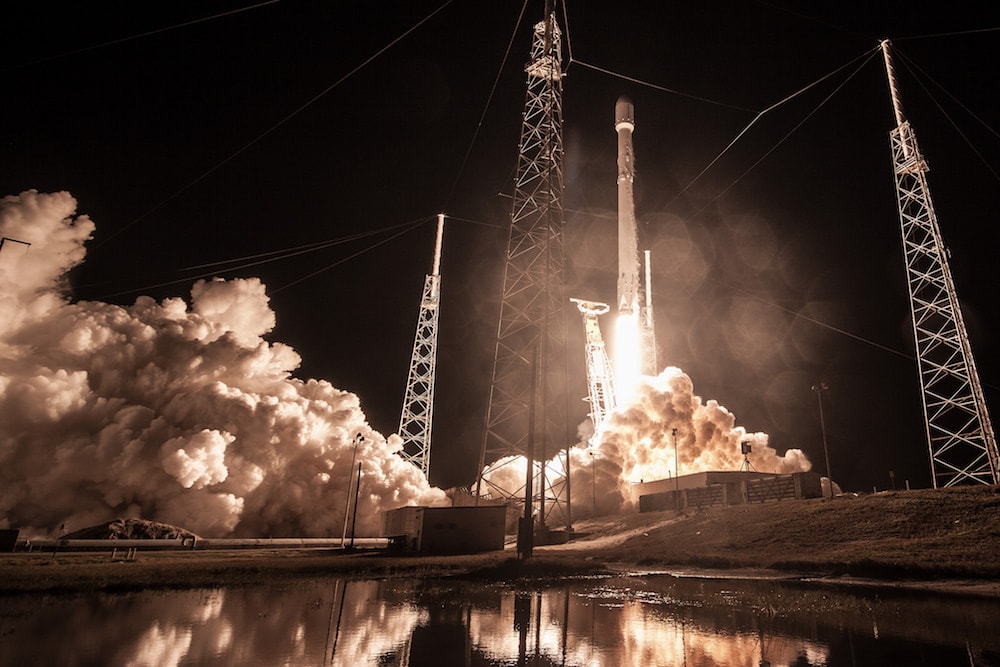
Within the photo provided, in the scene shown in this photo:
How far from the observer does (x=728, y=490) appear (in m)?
42.3

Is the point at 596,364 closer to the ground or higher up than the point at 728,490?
higher up

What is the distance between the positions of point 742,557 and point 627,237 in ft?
153

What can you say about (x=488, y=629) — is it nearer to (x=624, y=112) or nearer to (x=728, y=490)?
(x=728, y=490)

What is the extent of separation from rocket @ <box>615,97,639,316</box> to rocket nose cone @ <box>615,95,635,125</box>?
10.0 feet

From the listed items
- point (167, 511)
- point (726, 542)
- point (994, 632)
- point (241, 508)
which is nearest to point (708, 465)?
point (726, 542)

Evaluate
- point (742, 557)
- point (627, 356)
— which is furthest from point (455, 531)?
point (627, 356)

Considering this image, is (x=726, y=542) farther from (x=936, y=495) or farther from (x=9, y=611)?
(x=9, y=611)

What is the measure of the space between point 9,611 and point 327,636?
6.01 meters

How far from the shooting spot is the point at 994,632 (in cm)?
900

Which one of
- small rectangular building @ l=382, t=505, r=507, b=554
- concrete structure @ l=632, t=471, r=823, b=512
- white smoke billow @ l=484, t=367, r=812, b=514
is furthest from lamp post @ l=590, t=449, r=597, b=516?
small rectangular building @ l=382, t=505, r=507, b=554

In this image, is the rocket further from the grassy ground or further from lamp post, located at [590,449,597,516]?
the grassy ground

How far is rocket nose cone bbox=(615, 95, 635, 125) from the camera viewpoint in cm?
7081

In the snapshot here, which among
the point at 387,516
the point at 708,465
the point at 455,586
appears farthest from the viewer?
the point at 708,465

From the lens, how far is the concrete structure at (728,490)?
3806 centimetres
